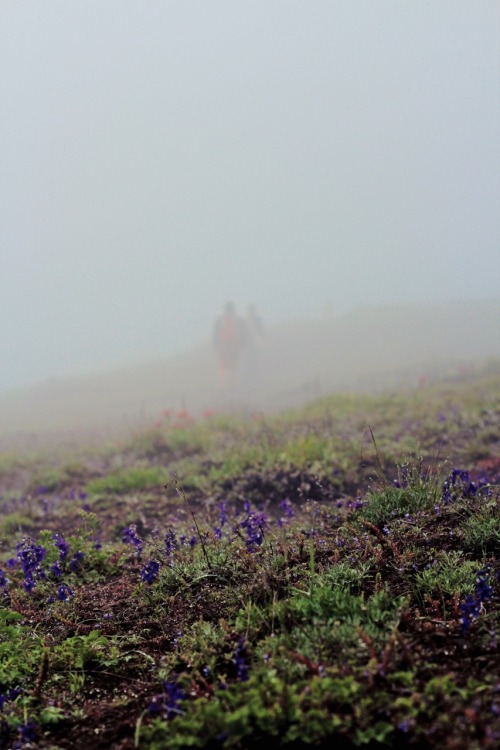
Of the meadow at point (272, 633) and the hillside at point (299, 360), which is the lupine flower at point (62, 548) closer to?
the meadow at point (272, 633)

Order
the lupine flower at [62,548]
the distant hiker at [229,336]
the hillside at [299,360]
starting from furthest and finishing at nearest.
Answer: the hillside at [299,360] < the distant hiker at [229,336] < the lupine flower at [62,548]

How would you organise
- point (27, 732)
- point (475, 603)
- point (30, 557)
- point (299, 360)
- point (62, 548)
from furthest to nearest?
1. point (299, 360)
2. point (62, 548)
3. point (30, 557)
4. point (475, 603)
5. point (27, 732)

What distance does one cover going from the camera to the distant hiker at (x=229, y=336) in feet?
95.1

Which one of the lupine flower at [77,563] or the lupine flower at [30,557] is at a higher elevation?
the lupine flower at [30,557]

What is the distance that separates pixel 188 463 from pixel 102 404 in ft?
108

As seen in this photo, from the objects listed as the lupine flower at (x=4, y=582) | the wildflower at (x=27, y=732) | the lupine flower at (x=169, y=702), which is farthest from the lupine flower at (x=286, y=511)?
the wildflower at (x=27, y=732)

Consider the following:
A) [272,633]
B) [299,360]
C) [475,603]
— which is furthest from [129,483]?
[299,360]

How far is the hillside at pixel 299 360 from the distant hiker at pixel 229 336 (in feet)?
12.2

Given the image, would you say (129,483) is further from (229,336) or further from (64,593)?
(229,336)

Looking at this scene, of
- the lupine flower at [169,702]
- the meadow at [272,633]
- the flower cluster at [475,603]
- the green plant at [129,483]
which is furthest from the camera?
the green plant at [129,483]

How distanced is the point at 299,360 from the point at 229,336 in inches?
850

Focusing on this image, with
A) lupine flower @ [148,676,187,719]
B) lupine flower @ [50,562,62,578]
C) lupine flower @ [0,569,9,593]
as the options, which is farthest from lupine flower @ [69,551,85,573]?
lupine flower @ [148,676,187,719]

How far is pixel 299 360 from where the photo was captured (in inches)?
1965

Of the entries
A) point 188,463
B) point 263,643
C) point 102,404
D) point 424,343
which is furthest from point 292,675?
point 424,343
